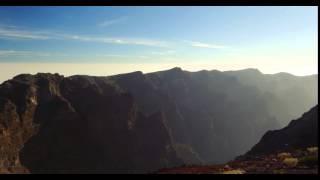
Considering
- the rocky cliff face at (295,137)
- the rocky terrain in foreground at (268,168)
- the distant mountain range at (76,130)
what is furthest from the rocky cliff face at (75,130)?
the rocky terrain in foreground at (268,168)

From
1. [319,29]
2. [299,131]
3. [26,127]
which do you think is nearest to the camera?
[319,29]

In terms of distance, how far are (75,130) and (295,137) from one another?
278 feet

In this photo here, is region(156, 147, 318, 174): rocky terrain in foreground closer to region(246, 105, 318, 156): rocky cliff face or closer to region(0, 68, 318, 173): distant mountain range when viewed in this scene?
region(246, 105, 318, 156): rocky cliff face

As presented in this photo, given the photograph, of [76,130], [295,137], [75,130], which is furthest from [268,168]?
[76,130]

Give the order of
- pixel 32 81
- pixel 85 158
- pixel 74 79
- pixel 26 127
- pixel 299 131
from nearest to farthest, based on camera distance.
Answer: pixel 299 131 → pixel 26 127 → pixel 32 81 → pixel 85 158 → pixel 74 79

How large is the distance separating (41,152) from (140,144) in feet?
112

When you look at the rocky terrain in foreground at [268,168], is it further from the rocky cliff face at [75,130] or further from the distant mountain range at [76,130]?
the rocky cliff face at [75,130]

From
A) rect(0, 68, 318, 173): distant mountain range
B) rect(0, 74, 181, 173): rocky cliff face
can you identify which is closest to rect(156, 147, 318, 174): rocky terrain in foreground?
rect(0, 68, 318, 173): distant mountain range

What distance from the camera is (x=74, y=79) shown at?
4889 inches

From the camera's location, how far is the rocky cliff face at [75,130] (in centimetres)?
9688

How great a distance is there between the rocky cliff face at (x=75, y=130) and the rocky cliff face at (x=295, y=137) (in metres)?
57.3
